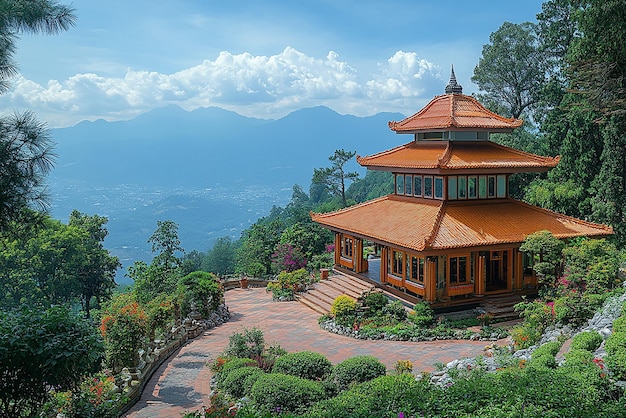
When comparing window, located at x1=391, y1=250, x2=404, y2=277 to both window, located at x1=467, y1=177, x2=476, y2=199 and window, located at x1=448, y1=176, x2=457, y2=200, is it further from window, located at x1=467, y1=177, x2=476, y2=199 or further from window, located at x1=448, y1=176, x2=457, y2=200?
window, located at x1=467, y1=177, x2=476, y2=199

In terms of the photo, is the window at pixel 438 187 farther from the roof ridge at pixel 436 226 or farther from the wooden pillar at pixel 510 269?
the wooden pillar at pixel 510 269

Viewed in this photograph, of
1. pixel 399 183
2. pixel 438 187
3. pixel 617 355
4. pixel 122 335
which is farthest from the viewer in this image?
pixel 399 183

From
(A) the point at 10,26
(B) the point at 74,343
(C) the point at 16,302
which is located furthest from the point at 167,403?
(C) the point at 16,302

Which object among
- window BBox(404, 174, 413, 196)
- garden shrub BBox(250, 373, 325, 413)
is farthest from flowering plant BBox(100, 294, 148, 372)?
window BBox(404, 174, 413, 196)

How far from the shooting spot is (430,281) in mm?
14578

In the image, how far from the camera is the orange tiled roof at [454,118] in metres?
17.3

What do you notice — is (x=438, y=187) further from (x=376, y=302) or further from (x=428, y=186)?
(x=376, y=302)

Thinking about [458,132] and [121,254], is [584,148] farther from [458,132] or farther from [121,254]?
[121,254]

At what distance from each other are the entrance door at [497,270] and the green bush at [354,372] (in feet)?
25.9

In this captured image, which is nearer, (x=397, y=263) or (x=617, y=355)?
(x=617, y=355)

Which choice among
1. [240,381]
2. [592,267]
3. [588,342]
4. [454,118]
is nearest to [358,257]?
[454,118]

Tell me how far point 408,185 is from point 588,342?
10.8m

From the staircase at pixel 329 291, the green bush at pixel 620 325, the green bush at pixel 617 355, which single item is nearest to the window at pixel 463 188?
the staircase at pixel 329 291

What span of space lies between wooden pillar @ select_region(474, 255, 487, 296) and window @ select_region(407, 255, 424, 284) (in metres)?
1.57
